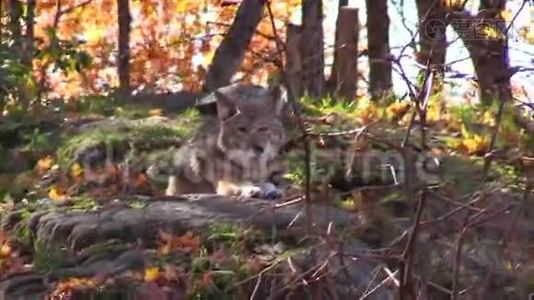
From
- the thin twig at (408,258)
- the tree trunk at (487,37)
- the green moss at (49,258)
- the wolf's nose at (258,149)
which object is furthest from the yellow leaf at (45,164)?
the thin twig at (408,258)

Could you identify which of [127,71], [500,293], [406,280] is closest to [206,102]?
[500,293]

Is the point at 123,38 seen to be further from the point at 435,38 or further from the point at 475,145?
the point at 435,38

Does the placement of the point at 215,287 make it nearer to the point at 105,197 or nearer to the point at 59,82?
the point at 105,197

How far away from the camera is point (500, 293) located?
194 inches

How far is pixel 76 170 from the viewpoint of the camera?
9.81 metres

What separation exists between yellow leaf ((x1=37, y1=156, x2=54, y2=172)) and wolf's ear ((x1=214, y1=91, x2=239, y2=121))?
6.80 feet

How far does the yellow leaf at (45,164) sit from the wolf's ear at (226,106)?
6.80 ft

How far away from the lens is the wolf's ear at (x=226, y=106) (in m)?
9.14

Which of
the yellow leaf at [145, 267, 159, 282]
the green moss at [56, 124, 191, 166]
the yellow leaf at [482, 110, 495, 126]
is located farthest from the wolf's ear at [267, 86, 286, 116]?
the yellow leaf at [145, 267, 159, 282]

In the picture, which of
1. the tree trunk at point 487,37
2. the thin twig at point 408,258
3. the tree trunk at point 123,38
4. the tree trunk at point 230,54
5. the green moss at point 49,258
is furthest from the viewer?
the tree trunk at point 123,38

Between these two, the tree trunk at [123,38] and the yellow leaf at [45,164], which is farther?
the tree trunk at [123,38]

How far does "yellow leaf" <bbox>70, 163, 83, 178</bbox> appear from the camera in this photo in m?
9.74

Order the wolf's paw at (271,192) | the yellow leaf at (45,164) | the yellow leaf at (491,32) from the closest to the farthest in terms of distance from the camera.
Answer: the yellow leaf at (491,32), the wolf's paw at (271,192), the yellow leaf at (45,164)

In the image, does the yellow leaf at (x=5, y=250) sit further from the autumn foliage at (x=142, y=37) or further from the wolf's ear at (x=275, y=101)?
the autumn foliage at (x=142, y=37)
